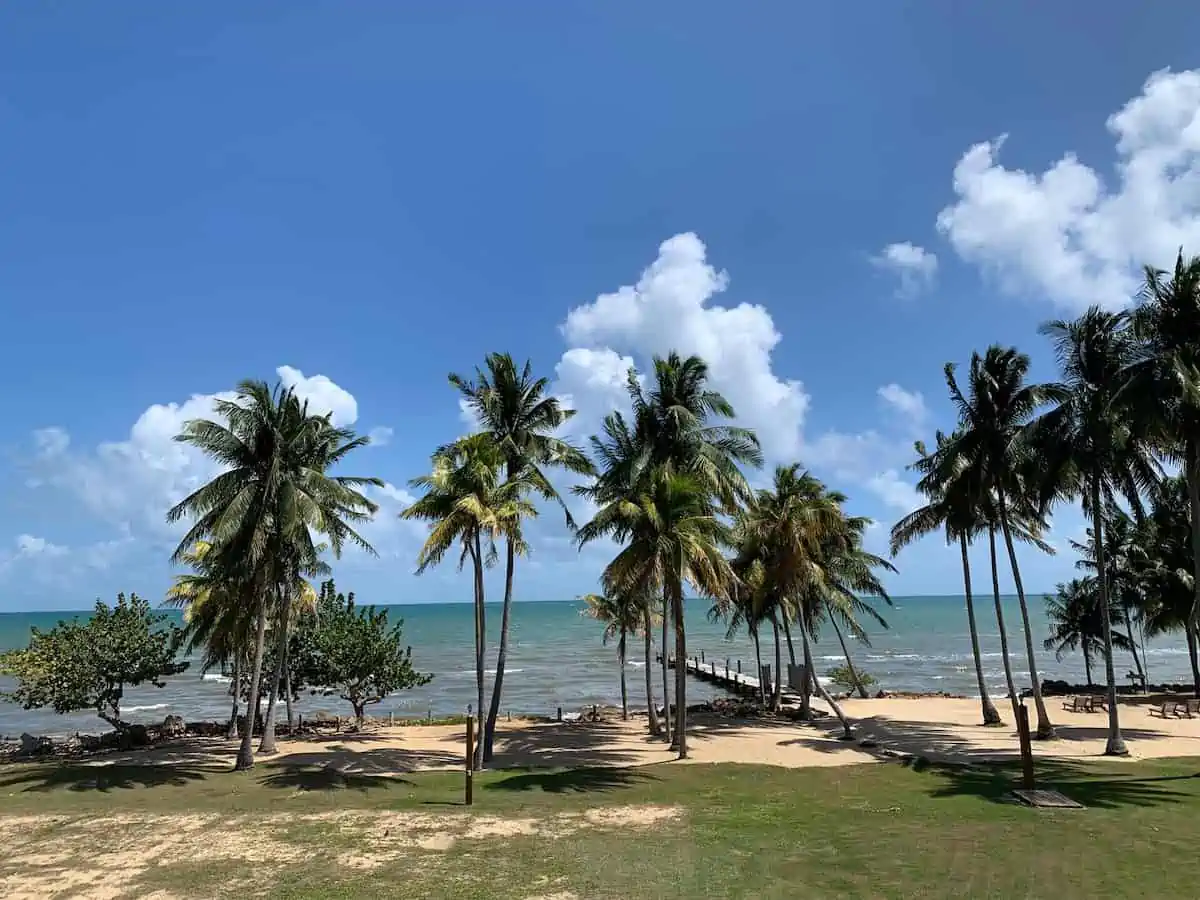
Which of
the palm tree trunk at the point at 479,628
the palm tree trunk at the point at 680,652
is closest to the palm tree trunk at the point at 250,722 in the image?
the palm tree trunk at the point at 479,628

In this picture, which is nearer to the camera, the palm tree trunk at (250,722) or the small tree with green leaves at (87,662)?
the palm tree trunk at (250,722)

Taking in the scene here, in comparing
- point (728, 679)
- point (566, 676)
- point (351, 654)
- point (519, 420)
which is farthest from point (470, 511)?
point (566, 676)

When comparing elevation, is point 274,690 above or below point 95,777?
above

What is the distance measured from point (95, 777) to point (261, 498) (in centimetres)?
827

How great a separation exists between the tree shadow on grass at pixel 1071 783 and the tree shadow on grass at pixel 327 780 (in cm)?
1322

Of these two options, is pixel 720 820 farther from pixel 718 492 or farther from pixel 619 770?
pixel 718 492

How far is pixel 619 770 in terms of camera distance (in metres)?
20.0

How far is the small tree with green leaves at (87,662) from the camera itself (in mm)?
25489

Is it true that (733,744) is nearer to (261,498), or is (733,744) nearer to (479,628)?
(479,628)

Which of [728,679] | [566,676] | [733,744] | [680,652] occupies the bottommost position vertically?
[566,676]

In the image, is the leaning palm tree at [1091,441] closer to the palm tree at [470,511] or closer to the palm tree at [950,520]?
the palm tree at [950,520]

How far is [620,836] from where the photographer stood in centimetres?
1299

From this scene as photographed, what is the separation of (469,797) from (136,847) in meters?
6.15

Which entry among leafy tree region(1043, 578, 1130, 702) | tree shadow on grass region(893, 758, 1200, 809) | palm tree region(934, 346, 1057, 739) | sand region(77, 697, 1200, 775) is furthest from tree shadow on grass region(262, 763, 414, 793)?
leafy tree region(1043, 578, 1130, 702)
